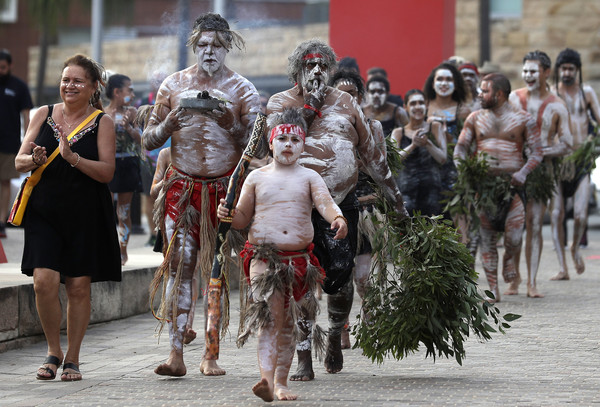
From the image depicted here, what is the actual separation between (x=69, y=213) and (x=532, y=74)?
613 cm

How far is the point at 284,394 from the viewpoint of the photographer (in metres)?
6.38

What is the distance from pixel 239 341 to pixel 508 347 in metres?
2.50

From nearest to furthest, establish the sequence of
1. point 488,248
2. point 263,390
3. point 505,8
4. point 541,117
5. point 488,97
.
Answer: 1. point 263,390
2. point 488,97
3. point 488,248
4. point 541,117
5. point 505,8

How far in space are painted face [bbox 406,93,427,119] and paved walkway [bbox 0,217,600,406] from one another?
2.54 m

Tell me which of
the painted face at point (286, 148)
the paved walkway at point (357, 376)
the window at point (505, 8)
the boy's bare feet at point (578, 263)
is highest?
the window at point (505, 8)

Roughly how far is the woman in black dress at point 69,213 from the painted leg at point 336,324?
4.38ft

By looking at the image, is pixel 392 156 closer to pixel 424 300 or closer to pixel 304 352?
pixel 424 300

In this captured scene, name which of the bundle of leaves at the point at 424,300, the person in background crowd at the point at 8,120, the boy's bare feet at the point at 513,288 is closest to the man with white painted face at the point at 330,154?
the bundle of leaves at the point at 424,300

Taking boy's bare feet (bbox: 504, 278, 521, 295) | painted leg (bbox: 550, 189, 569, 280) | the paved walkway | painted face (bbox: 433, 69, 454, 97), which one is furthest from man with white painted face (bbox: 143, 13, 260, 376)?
painted leg (bbox: 550, 189, 569, 280)

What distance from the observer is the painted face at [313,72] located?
727 cm

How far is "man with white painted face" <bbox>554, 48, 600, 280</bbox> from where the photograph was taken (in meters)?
13.2

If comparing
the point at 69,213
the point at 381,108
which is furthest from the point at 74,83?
the point at 381,108

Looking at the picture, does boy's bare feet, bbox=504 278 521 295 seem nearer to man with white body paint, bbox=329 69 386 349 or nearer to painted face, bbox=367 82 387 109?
painted face, bbox=367 82 387 109

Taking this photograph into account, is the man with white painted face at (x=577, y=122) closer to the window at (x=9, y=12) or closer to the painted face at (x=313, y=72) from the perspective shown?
the painted face at (x=313, y=72)
